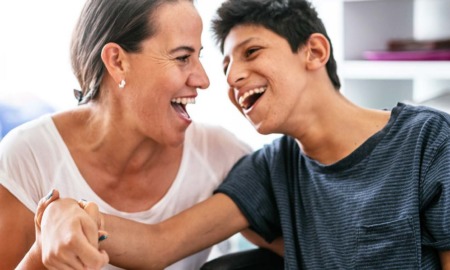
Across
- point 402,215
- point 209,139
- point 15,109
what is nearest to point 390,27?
point 209,139

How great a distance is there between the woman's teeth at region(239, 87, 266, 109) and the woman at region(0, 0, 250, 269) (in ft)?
0.36

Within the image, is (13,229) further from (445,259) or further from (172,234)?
(445,259)

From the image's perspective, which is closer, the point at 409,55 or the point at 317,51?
the point at 317,51

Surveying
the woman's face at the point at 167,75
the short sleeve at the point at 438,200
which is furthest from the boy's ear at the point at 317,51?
the short sleeve at the point at 438,200

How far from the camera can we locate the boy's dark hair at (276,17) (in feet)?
6.14

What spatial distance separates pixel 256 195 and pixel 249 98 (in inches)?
9.8

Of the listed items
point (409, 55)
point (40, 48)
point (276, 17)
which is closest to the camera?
point (276, 17)

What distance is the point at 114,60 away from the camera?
71.9 inches

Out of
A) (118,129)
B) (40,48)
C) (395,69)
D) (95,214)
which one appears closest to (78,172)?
(118,129)

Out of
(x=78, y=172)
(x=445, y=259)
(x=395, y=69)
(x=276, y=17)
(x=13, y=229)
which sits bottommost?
(x=445, y=259)

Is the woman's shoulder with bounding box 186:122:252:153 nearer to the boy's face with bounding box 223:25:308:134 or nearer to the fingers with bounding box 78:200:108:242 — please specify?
the boy's face with bounding box 223:25:308:134

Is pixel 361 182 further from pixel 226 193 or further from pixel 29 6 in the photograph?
pixel 29 6

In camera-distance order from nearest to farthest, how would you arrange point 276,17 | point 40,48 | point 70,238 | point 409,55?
1. point 70,238
2. point 276,17
3. point 409,55
4. point 40,48

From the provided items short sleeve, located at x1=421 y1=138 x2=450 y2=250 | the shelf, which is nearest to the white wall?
the shelf
